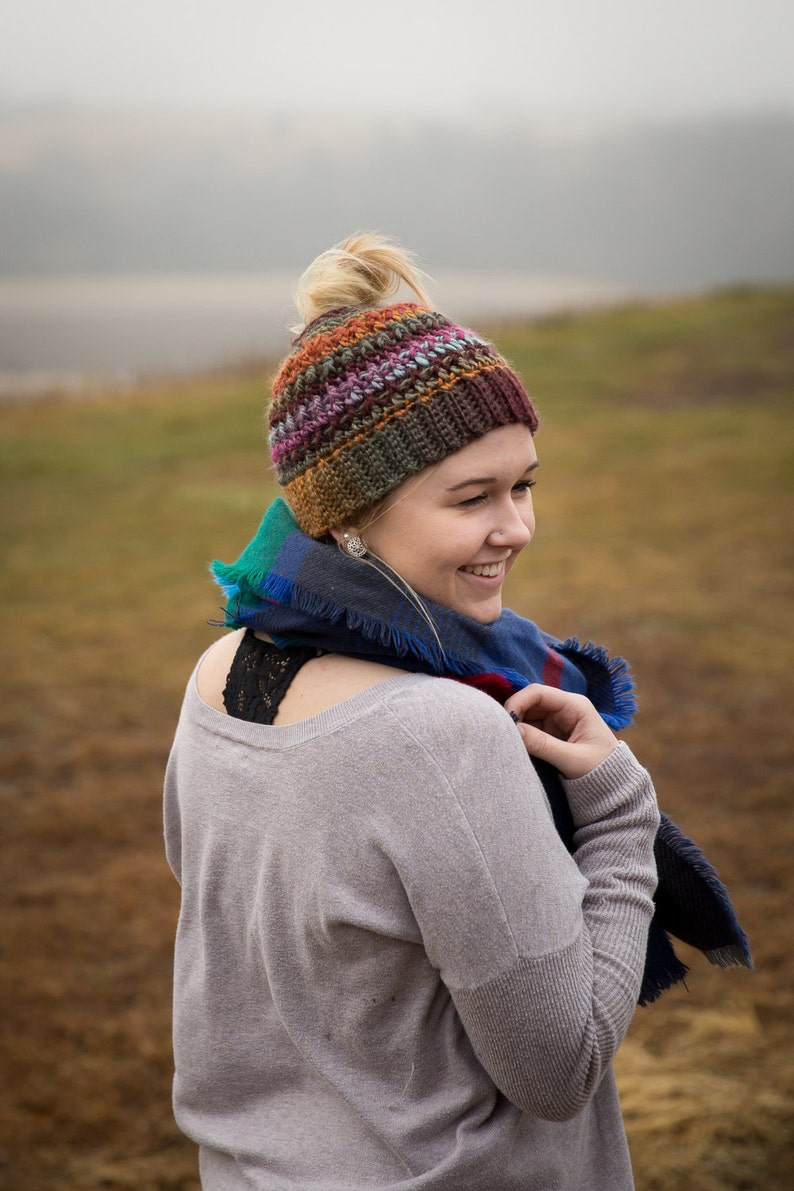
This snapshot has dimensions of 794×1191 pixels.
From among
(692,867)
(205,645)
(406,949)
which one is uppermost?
(406,949)

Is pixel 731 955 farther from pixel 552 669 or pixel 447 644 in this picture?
pixel 447 644

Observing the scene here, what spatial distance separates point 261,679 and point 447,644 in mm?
252

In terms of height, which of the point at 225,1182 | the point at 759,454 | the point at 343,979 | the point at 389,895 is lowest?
the point at 759,454

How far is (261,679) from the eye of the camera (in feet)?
4.43

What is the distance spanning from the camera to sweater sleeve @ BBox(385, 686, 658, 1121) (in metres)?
1.13

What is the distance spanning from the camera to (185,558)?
904 centimetres

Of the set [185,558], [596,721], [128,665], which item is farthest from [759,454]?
[596,721]

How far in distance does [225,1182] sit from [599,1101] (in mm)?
539

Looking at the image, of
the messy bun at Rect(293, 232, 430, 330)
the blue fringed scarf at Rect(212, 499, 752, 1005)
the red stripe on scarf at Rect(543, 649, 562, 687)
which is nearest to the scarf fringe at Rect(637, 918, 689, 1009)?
the blue fringed scarf at Rect(212, 499, 752, 1005)

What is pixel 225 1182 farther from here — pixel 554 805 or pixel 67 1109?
pixel 67 1109

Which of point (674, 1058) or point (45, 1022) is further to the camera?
point (45, 1022)

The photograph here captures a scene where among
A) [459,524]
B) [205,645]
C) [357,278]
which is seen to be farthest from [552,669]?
[205,645]

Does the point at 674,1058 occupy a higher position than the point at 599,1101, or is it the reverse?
the point at 599,1101

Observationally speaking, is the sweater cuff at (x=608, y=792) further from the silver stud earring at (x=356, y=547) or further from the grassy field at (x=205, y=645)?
the grassy field at (x=205, y=645)
